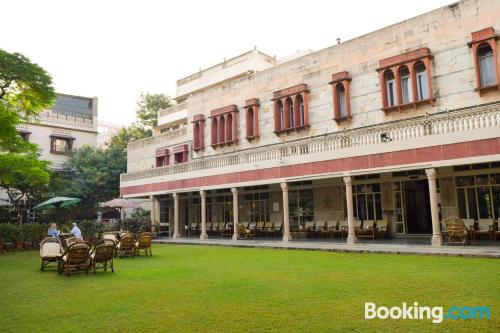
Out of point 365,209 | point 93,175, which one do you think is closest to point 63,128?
point 93,175

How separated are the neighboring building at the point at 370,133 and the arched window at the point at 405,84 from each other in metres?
0.04

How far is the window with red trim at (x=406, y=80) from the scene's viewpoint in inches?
631

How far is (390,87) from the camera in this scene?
57.1 ft

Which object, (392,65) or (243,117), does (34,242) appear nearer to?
(243,117)

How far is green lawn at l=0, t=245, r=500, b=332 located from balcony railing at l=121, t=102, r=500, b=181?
470cm

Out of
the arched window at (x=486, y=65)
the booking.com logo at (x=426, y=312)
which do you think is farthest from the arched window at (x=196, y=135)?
the booking.com logo at (x=426, y=312)

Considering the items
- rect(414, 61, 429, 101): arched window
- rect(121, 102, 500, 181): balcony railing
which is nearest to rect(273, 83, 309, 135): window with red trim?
rect(121, 102, 500, 181): balcony railing

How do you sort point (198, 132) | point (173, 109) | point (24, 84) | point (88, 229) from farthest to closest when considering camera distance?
point (173, 109) < point (198, 132) < point (88, 229) < point (24, 84)

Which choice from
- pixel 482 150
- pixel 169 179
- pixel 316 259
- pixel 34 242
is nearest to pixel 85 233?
pixel 34 242

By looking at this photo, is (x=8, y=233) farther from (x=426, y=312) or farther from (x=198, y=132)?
(x=426, y=312)

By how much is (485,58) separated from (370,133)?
525cm

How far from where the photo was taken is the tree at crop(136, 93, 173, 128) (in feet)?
136

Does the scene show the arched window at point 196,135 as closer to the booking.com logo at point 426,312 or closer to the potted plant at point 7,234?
the potted plant at point 7,234

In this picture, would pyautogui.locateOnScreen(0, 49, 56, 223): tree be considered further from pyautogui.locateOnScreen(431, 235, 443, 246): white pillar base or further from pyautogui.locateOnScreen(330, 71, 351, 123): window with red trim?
Result: pyautogui.locateOnScreen(431, 235, 443, 246): white pillar base
